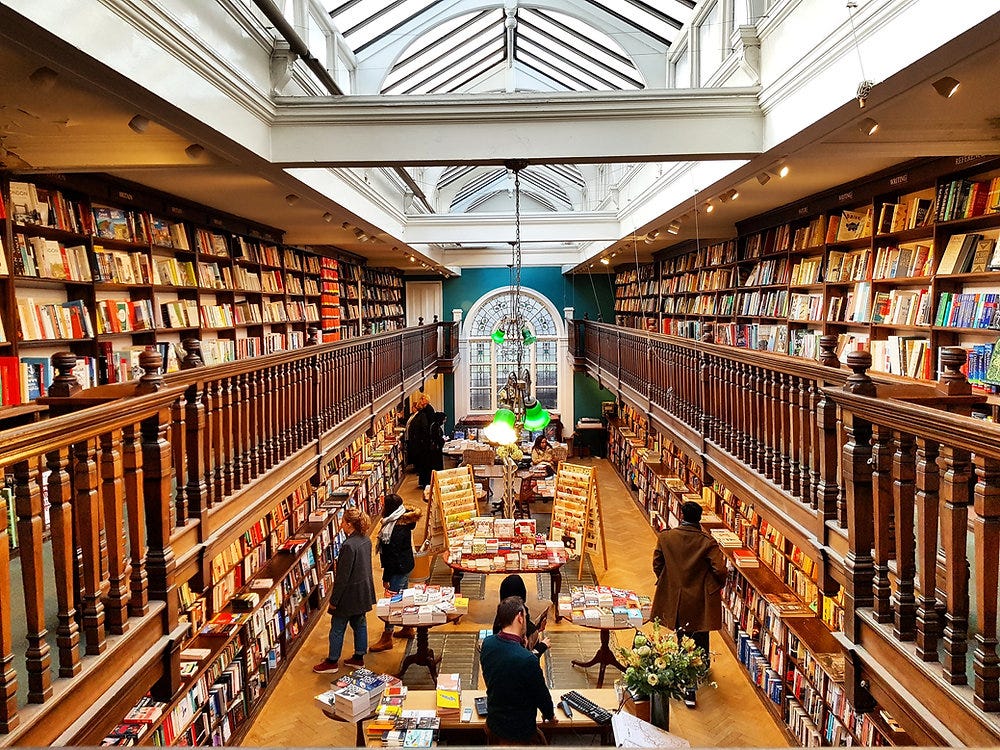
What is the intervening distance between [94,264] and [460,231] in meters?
5.79

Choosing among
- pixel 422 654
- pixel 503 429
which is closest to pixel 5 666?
pixel 422 654

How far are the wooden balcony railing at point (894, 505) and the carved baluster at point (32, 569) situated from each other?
8.09 ft

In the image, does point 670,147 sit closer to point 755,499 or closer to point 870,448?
point 755,499

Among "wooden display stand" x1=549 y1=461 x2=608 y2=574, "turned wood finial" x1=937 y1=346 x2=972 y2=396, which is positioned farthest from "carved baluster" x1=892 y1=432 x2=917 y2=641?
"wooden display stand" x1=549 y1=461 x2=608 y2=574

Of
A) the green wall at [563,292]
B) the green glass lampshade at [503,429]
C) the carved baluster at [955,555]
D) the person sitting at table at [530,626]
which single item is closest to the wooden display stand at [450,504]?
the green glass lampshade at [503,429]

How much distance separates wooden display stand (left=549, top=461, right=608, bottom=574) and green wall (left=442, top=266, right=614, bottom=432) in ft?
29.1

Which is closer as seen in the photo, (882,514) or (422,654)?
(882,514)

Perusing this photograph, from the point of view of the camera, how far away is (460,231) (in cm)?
986

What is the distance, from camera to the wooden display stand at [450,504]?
8.20 metres

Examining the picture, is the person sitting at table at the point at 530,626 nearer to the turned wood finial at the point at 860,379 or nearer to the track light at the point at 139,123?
the turned wood finial at the point at 860,379

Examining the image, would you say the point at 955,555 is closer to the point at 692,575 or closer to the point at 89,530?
the point at 89,530

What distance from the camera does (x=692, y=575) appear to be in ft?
17.7

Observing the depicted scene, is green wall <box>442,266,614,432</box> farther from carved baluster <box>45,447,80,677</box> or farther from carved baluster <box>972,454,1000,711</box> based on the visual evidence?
carved baluster <box>972,454,1000,711</box>

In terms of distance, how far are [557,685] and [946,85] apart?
16.5ft
